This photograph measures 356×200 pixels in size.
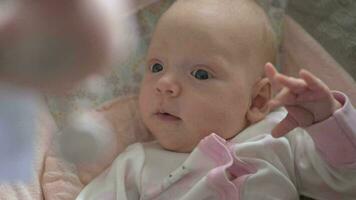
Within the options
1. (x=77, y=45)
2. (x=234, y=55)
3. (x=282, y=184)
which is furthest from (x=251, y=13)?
(x=77, y=45)

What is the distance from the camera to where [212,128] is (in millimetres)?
913

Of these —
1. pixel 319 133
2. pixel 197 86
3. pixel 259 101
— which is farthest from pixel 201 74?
pixel 319 133

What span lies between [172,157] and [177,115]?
8 centimetres

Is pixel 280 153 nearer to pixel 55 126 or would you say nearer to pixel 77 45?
pixel 55 126

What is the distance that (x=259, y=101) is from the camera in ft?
3.20

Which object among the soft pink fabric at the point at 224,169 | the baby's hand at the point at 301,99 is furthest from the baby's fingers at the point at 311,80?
the soft pink fabric at the point at 224,169

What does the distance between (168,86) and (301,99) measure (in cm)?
25

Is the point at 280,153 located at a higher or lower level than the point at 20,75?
lower

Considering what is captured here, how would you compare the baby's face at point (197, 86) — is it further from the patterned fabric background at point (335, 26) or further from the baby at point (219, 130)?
the patterned fabric background at point (335, 26)

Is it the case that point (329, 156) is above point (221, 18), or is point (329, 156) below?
below

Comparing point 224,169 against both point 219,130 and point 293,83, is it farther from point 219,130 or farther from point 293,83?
point 293,83

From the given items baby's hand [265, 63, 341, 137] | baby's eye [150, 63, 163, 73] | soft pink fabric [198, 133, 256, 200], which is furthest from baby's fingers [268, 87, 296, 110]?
baby's eye [150, 63, 163, 73]

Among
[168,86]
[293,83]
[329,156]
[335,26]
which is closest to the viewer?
[293,83]

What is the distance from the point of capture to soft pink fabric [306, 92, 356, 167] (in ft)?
2.44
